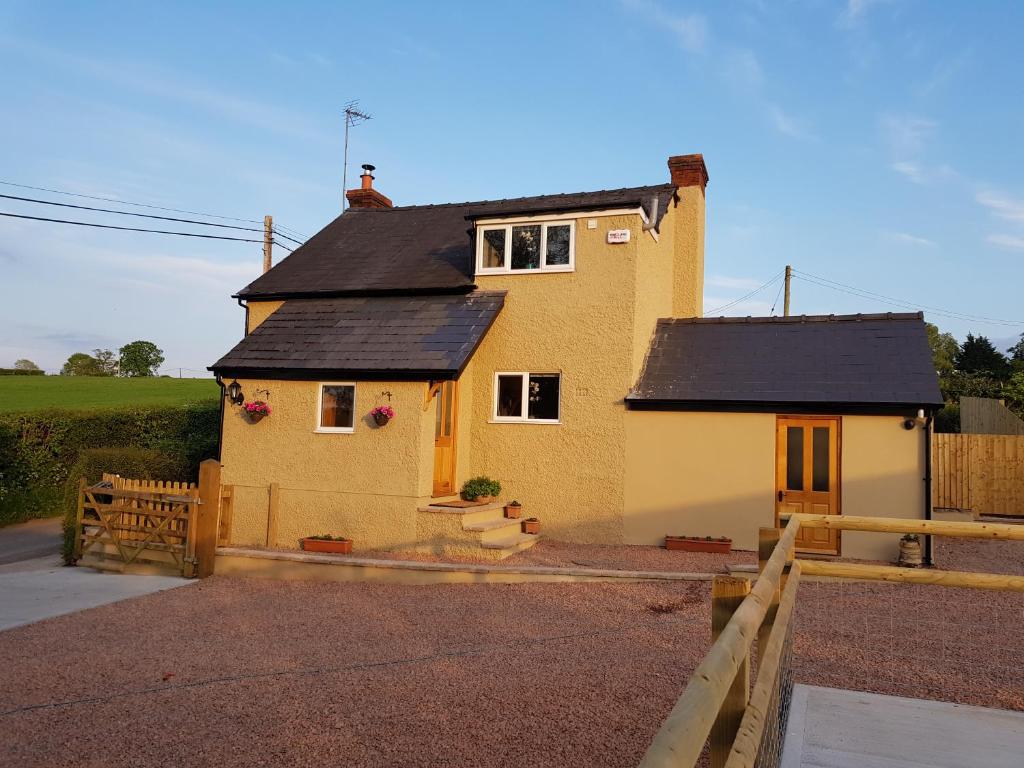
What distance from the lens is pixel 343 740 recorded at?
5113mm

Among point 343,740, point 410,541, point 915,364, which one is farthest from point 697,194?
point 343,740

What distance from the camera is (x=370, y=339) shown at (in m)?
13.8

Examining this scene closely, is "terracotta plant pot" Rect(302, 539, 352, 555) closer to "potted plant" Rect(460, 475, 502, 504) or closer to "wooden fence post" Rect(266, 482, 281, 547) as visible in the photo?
"wooden fence post" Rect(266, 482, 281, 547)

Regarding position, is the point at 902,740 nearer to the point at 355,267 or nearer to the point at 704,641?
the point at 704,641

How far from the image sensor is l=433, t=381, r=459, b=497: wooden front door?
13422mm

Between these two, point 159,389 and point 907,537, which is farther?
point 159,389

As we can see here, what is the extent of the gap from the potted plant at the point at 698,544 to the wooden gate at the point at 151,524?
730 cm

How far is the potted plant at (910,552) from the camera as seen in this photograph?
11289 mm

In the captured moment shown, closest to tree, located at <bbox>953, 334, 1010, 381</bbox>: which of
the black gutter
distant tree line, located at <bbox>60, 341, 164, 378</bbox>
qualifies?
the black gutter

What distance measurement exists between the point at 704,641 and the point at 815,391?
6.18 metres

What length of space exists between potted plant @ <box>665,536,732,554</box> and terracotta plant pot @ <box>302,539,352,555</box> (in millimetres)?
5307

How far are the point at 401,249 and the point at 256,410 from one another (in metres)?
5.30

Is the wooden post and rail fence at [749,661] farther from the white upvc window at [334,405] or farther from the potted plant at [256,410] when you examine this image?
the potted plant at [256,410]

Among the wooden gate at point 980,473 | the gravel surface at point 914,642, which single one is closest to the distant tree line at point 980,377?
the wooden gate at point 980,473
